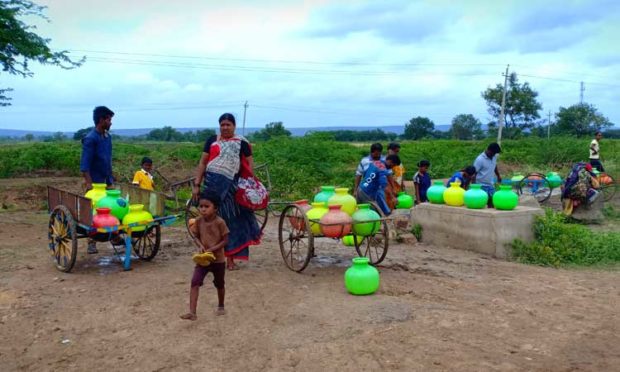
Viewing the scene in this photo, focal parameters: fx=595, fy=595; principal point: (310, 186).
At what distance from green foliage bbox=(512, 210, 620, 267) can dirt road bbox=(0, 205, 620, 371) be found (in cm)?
51

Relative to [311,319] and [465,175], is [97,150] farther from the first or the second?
[465,175]

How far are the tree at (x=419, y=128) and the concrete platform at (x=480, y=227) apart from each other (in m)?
48.1

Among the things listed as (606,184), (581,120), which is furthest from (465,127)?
(606,184)

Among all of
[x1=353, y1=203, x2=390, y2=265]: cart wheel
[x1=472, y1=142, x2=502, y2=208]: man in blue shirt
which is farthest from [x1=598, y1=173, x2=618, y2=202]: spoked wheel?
[x1=353, y1=203, x2=390, y2=265]: cart wheel

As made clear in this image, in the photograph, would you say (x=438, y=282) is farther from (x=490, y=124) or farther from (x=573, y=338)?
(x=490, y=124)

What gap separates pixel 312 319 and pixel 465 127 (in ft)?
207

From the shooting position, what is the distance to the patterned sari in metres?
6.69

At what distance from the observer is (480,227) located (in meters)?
8.36

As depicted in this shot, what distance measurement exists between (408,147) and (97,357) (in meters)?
26.9

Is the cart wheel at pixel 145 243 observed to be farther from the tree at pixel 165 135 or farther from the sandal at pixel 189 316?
the tree at pixel 165 135

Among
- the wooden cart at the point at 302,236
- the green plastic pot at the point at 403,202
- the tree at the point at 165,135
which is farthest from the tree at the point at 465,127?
the wooden cart at the point at 302,236

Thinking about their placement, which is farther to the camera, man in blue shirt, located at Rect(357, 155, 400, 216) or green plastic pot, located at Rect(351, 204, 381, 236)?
man in blue shirt, located at Rect(357, 155, 400, 216)

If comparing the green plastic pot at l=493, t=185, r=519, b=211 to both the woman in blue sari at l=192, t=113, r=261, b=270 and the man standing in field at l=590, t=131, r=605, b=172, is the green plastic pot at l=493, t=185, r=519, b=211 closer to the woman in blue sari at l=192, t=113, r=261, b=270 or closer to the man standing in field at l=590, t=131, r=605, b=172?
the woman in blue sari at l=192, t=113, r=261, b=270

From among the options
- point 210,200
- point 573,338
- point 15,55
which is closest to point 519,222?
point 573,338
